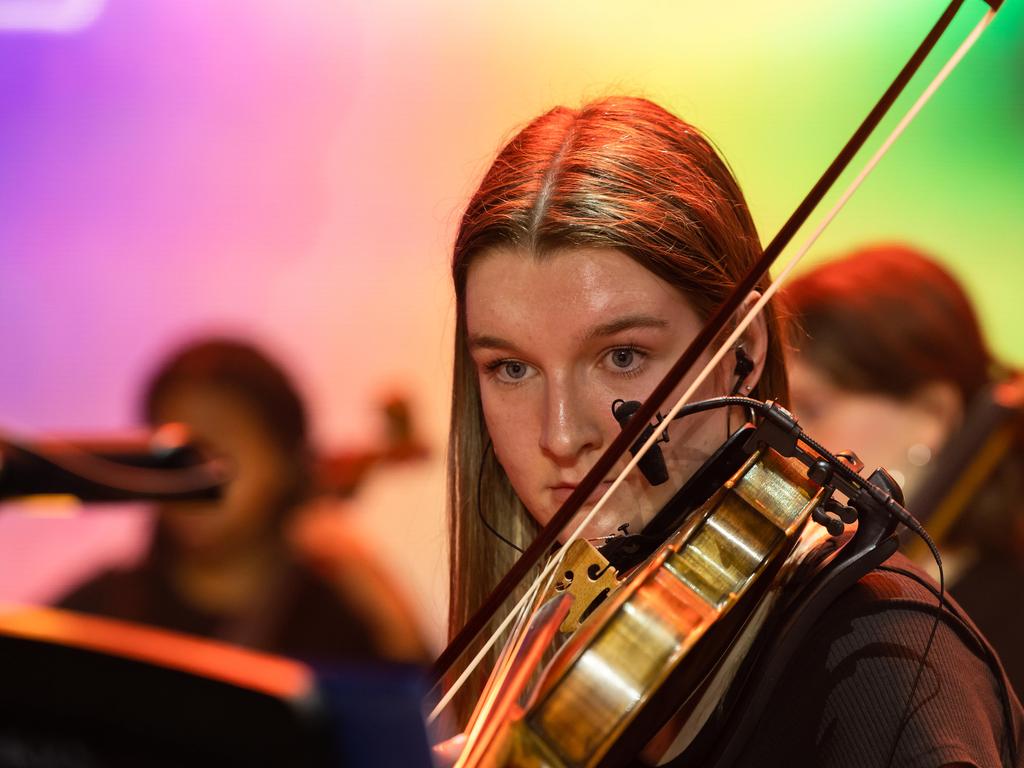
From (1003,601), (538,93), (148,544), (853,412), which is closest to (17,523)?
(148,544)

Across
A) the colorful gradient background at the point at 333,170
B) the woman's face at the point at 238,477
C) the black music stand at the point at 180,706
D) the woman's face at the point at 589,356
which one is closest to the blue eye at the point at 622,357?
the woman's face at the point at 589,356

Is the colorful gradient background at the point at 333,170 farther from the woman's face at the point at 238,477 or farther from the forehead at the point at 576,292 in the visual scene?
the forehead at the point at 576,292

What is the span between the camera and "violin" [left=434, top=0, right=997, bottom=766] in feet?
2.58

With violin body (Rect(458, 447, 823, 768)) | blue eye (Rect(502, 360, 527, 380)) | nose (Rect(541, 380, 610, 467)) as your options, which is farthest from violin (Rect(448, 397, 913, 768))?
blue eye (Rect(502, 360, 527, 380))

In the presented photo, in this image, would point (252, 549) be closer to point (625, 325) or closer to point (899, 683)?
point (625, 325)

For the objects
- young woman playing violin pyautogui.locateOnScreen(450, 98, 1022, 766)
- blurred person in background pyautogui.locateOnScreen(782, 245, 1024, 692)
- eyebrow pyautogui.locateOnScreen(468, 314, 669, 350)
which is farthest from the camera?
blurred person in background pyautogui.locateOnScreen(782, 245, 1024, 692)

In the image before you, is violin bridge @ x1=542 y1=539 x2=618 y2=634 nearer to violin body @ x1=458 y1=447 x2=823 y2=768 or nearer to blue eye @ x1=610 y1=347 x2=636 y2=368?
violin body @ x1=458 y1=447 x2=823 y2=768

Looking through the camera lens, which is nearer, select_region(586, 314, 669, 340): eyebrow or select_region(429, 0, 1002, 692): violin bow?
select_region(429, 0, 1002, 692): violin bow

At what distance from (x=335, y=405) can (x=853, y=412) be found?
117cm

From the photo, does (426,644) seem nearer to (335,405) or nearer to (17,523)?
(335,405)

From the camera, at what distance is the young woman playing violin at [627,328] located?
90 centimetres

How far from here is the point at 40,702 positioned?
1.65 ft

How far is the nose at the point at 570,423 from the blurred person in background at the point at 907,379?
1.13 metres

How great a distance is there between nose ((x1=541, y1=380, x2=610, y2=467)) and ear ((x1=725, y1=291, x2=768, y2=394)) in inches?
5.9
